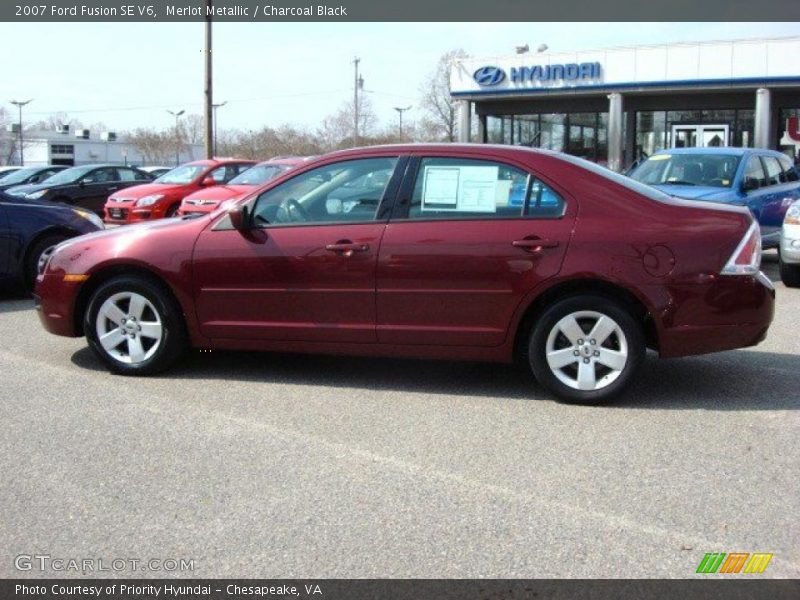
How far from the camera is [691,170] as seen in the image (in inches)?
453

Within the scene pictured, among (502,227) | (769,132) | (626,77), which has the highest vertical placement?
(626,77)

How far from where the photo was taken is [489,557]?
3.24 m

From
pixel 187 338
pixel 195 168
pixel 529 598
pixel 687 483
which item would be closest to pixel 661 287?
A: pixel 687 483

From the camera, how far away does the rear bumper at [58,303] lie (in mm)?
5977

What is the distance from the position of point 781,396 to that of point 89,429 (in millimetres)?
4260

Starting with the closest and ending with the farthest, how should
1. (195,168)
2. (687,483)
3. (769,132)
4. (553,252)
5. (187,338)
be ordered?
(687,483)
(553,252)
(187,338)
(195,168)
(769,132)

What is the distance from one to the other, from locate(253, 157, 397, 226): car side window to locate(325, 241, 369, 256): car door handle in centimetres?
18

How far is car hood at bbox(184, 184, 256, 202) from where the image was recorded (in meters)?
14.3

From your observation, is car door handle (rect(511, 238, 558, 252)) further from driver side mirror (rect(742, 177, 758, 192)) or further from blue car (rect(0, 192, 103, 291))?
driver side mirror (rect(742, 177, 758, 192))

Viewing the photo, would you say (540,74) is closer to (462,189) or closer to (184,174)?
(184,174)

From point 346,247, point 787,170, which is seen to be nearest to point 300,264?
point 346,247

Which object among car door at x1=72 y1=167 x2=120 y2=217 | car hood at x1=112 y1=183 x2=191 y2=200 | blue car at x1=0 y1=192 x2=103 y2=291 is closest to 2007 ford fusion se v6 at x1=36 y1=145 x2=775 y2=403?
blue car at x1=0 y1=192 x2=103 y2=291

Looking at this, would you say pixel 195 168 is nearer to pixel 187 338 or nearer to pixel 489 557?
pixel 187 338

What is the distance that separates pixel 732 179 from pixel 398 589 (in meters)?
9.53
